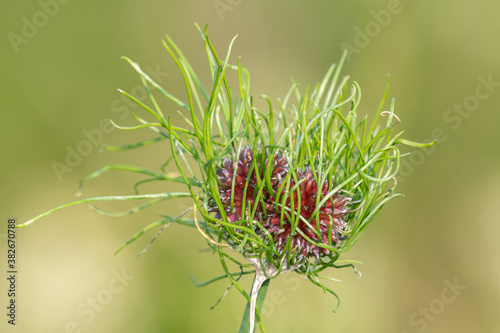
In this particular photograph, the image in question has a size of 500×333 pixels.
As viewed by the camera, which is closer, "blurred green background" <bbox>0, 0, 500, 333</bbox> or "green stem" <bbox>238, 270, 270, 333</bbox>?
"green stem" <bbox>238, 270, 270, 333</bbox>

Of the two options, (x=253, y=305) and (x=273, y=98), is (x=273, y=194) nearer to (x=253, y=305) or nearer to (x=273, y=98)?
(x=253, y=305)

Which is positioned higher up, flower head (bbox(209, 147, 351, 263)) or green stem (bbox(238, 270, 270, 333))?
flower head (bbox(209, 147, 351, 263))

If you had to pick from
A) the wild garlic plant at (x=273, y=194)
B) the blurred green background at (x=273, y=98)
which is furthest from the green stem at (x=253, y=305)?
the blurred green background at (x=273, y=98)

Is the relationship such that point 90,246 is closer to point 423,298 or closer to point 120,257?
point 120,257

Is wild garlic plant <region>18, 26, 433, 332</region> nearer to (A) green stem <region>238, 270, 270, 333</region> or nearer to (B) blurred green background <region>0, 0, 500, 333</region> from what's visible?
(A) green stem <region>238, 270, 270, 333</region>

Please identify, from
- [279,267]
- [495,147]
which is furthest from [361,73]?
[279,267]

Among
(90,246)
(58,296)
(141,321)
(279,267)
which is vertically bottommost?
(141,321)

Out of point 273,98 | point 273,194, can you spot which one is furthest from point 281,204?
point 273,98

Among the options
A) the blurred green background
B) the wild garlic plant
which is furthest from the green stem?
the blurred green background

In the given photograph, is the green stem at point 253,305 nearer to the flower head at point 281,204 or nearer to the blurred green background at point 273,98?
the flower head at point 281,204
